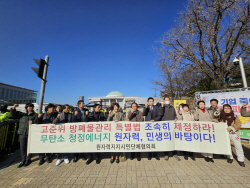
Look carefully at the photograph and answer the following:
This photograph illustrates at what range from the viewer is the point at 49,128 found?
13.2 ft

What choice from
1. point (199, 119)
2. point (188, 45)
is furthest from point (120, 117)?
A: point (188, 45)

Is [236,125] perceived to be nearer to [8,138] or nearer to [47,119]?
[47,119]

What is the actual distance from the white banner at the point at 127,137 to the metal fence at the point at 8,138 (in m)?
1.03

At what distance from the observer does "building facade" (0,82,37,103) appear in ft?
224

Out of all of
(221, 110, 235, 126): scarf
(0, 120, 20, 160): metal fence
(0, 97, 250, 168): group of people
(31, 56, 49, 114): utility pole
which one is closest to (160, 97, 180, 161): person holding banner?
(0, 97, 250, 168): group of people

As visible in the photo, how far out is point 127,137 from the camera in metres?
3.93

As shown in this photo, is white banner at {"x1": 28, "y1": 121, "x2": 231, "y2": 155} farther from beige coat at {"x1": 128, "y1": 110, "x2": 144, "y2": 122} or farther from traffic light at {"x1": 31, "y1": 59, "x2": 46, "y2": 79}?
traffic light at {"x1": 31, "y1": 59, "x2": 46, "y2": 79}

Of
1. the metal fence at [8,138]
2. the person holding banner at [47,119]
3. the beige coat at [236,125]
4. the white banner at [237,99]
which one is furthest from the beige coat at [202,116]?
the metal fence at [8,138]

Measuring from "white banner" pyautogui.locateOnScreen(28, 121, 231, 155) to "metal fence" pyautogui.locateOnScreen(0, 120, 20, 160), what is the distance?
1.03m

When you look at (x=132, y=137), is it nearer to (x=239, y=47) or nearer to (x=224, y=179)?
(x=224, y=179)

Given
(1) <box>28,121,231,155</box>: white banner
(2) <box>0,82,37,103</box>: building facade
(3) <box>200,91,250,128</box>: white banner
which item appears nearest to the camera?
(1) <box>28,121,231,155</box>: white banner

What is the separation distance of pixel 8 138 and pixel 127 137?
4125mm

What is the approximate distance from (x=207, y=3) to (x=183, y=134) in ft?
32.5

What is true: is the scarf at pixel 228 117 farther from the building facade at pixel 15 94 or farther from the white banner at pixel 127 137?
the building facade at pixel 15 94
